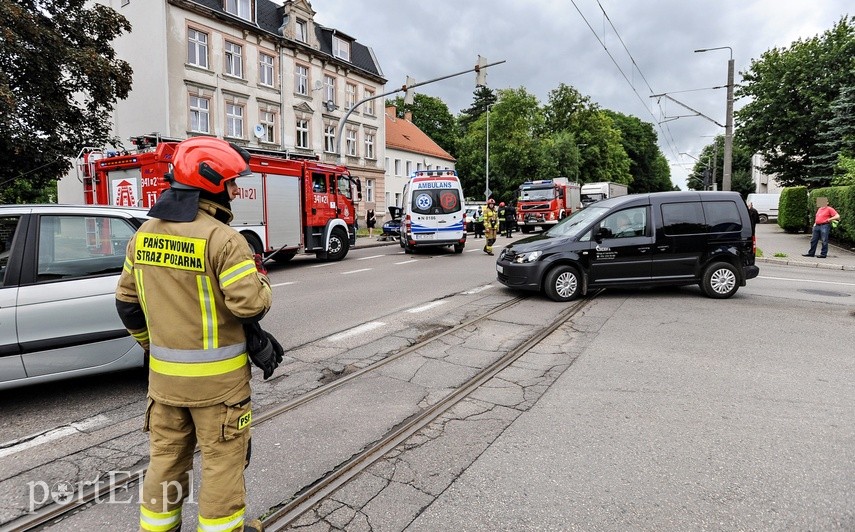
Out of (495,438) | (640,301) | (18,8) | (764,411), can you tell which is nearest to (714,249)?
(640,301)

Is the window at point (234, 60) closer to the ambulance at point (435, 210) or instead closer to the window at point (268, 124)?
the window at point (268, 124)

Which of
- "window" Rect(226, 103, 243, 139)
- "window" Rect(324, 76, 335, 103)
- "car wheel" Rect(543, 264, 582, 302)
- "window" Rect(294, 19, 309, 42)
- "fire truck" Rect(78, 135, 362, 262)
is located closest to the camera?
"car wheel" Rect(543, 264, 582, 302)

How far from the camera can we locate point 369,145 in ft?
135

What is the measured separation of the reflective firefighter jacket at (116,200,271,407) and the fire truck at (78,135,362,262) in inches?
292

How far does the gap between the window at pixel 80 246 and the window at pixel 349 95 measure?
1367 inches

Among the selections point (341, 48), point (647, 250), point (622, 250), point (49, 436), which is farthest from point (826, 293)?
point (341, 48)

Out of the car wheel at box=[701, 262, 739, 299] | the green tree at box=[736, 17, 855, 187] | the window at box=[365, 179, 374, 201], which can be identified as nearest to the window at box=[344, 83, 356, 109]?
the window at box=[365, 179, 374, 201]

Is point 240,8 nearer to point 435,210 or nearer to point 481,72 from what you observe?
point 481,72

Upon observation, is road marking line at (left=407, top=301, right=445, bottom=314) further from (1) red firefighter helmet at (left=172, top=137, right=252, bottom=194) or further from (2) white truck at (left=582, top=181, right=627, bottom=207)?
(2) white truck at (left=582, top=181, right=627, bottom=207)

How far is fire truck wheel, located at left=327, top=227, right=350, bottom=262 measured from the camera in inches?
626

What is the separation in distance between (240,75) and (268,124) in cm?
314

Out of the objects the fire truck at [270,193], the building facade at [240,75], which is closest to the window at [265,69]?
the building facade at [240,75]

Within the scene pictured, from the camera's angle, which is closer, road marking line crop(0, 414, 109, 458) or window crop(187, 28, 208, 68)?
road marking line crop(0, 414, 109, 458)

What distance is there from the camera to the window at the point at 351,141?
127 feet
